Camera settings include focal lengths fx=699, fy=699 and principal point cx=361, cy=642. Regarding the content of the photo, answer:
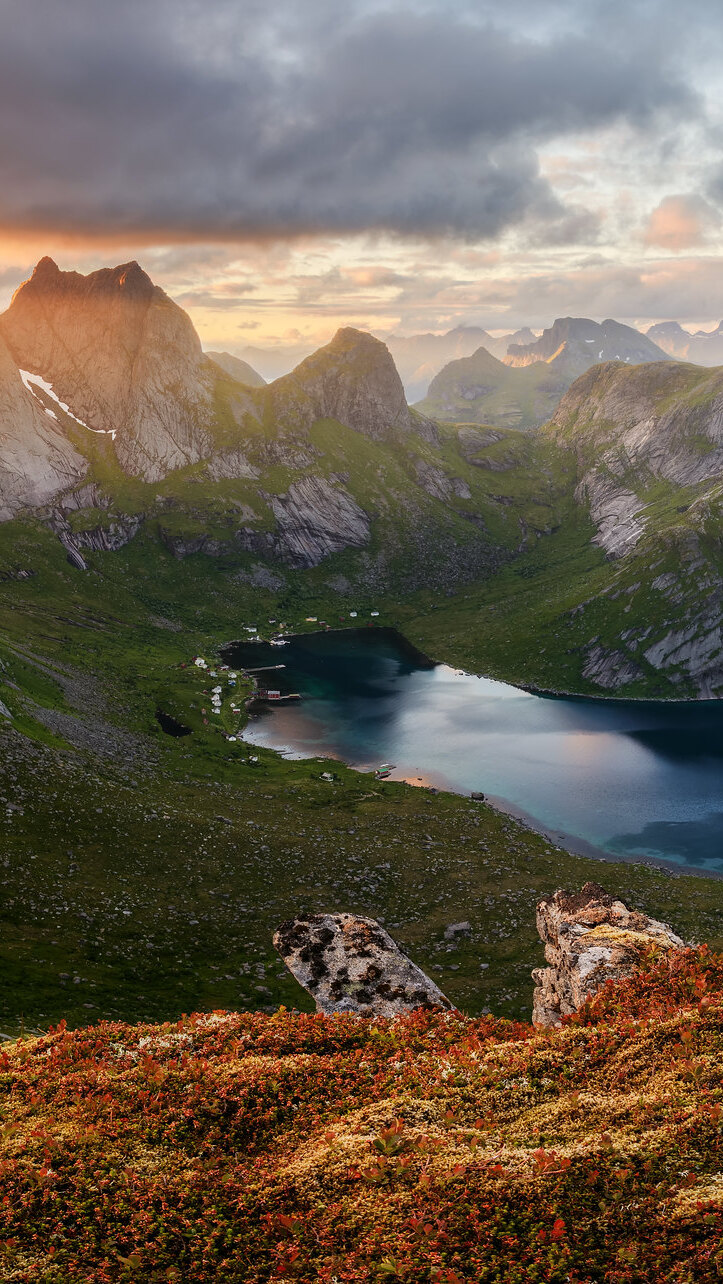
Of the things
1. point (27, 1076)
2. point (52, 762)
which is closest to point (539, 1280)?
point (27, 1076)

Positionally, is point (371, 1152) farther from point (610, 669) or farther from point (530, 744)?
point (610, 669)

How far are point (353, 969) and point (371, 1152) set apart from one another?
11.9 meters

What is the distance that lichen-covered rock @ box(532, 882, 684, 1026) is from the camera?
25344 mm

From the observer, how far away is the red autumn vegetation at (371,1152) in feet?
42.8

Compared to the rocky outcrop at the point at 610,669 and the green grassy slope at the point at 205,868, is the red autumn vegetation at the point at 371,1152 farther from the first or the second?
the rocky outcrop at the point at 610,669

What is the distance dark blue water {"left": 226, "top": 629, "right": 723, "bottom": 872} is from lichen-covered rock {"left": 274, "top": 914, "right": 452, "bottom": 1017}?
74.2 meters

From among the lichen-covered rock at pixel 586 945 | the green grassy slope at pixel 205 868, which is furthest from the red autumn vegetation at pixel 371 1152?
the green grassy slope at pixel 205 868

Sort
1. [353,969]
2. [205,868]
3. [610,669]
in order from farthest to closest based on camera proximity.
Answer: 1. [610,669]
2. [205,868]
3. [353,969]

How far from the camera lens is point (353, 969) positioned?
2694 cm

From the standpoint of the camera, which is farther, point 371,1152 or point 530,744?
point 530,744

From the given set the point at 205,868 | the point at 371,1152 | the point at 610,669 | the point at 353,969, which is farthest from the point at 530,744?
the point at 371,1152

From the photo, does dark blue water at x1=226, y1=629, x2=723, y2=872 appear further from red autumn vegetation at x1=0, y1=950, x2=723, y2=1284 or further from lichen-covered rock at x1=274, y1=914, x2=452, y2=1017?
red autumn vegetation at x1=0, y1=950, x2=723, y2=1284

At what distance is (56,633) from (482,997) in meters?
117

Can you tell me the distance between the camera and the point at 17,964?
134ft
